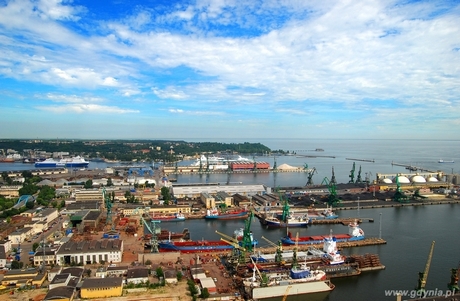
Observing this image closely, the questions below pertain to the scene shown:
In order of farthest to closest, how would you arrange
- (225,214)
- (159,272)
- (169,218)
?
1. (225,214)
2. (169,218)
3. (159,272)

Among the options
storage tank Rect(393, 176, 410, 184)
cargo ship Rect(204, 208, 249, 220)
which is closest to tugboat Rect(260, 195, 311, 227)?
cargo ship Rect(204, 208, 249, 220)

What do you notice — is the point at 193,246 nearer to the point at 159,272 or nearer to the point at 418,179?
the point at 159,272

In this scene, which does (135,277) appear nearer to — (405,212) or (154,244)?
(154,244)

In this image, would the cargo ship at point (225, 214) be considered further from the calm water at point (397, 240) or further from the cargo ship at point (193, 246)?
the cargo ship at point (193, 246)

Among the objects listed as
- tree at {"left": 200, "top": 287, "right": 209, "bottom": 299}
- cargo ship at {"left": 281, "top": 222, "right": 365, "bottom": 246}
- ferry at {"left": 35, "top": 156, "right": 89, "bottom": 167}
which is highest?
ferry at {"left": 35, "top": 156, "right": 89, "bottom": 167}

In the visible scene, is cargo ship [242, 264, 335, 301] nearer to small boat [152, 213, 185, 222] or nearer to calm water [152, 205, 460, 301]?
calm water [152, 205, 460, 301]

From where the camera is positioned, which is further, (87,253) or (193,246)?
(193,246)

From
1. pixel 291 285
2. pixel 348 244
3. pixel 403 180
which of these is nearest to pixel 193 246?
pixel 291 285

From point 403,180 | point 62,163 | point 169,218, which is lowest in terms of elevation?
point 169,218
